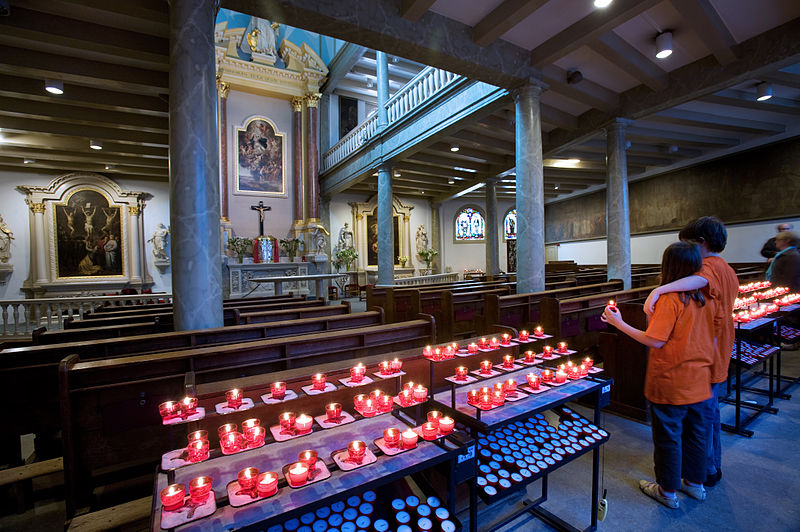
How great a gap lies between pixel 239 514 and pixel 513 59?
7381 mm

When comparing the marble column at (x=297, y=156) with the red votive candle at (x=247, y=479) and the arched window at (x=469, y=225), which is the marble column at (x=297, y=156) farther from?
the red votive candle at (x=247, y=479)

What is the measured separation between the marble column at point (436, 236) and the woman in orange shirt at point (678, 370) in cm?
1705

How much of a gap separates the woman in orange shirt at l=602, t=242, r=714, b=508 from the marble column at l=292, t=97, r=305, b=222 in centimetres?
1380

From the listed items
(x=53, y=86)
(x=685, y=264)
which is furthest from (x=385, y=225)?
(x=685, y=264)

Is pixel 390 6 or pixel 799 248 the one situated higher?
pixel 390 6

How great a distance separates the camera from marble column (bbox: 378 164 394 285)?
37.0 feet

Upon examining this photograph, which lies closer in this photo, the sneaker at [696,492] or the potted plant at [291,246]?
the sneaker at [696,492]

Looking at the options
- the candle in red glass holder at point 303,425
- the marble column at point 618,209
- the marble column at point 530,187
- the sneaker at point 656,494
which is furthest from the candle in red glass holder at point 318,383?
the marble column at point 618,209

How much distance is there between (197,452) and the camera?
149 cm

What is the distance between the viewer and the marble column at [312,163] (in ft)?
48.3

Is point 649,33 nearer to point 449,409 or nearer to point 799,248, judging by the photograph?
point 799,248

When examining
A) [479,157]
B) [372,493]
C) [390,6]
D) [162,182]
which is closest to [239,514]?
[372,493]

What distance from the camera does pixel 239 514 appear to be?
1271mm

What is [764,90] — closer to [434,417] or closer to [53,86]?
[434,417]
